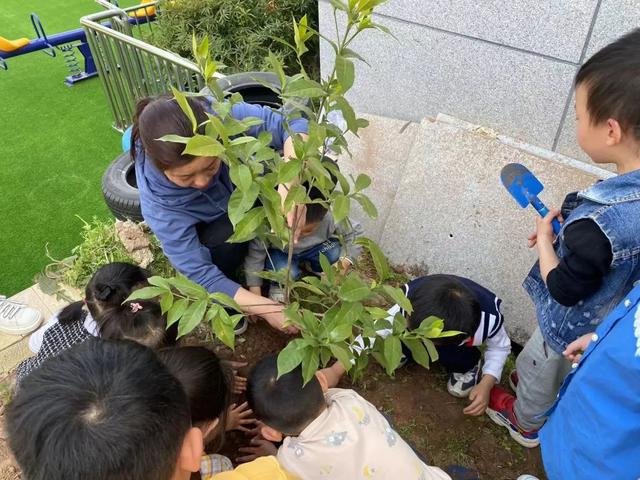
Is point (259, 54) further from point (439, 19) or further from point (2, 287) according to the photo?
point (2, 287)

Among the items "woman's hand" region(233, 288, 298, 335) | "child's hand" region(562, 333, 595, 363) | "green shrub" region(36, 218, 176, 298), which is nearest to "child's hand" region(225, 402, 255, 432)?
"woman's hand" region(233, 288, 298, 335)

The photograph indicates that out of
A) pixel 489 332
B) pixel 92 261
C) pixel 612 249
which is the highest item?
pixel 612 249

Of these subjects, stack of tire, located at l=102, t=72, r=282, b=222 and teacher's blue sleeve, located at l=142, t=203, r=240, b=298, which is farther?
stack of tire, located at l=102, t=72, r=282, b=222

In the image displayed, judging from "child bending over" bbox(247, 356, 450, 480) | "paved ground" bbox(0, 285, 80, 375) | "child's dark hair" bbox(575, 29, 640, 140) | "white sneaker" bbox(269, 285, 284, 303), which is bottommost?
"paved ground" bbox(0, 285, 80, 375)

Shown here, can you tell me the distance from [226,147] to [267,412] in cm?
87

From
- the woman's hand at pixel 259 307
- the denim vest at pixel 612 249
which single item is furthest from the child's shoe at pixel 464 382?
the woman's hand at pixel 259 307

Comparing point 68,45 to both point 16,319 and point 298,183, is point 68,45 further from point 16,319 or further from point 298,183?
point 298,183

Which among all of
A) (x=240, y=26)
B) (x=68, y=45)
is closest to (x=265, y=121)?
(x=240, y=26)

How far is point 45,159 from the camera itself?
4109mm

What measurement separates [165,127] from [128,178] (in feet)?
5.32

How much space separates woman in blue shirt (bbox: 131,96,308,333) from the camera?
1.66 metres

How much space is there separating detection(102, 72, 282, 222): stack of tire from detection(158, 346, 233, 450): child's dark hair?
4.78 feet

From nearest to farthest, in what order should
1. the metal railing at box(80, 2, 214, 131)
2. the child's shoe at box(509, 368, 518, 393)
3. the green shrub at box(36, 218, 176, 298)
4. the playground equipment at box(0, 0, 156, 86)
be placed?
the child's shoe at box(509, 368, 518, 393) → the green shrub at box(36, 218, 176, 298) → the metal railing at box(80, 2, 214, 131) → the playground equipment at box(0, 0, 156, 86)

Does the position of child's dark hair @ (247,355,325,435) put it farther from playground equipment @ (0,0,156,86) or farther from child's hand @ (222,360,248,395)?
playground equipment @ (0,0,156,86)
